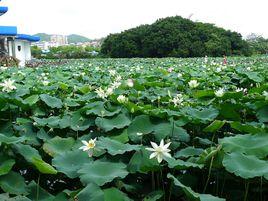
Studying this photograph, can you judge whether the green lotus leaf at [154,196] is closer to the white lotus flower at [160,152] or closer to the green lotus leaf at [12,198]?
the white lotus flower at [160,152]

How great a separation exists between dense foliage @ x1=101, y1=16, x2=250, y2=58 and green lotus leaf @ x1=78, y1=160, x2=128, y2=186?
98.6 feet

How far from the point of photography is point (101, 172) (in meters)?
1.25

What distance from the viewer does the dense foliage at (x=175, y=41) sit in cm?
3123

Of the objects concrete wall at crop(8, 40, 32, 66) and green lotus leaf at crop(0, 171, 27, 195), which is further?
concrete wall at crop(8, 40, 32, 66)

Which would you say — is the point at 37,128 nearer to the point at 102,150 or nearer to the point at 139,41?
the point at 102,150

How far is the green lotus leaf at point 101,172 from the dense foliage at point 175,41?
30.1m

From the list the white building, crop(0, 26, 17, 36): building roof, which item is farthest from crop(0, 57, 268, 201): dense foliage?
crop(0, 26, 17, 36): building roof

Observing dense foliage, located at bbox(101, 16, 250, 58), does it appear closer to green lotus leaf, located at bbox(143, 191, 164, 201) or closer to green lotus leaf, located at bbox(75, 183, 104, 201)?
green lotus leaf, located at bbox(143, 191, 164, 201)

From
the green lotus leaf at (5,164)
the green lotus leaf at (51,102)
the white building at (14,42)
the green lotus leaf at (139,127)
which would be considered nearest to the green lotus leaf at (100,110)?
the green lotus leaf at (139,127)

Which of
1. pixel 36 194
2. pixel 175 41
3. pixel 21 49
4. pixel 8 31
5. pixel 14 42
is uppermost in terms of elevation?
pixel 8 31

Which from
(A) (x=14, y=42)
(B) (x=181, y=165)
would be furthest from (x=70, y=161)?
Answer: (A) (x=14, y=42)

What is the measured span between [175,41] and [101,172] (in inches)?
1232

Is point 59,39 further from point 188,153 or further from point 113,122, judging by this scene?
point 188,153

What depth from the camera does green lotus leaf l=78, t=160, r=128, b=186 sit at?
1.20 meters
